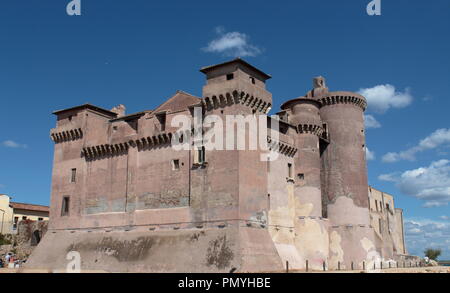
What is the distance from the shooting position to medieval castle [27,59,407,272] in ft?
92.5

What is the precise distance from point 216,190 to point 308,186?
9.59m

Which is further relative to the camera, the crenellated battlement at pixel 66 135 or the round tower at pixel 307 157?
the crenellated battlement at pixel 66 135

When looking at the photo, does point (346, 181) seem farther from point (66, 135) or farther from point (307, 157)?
point (66, 135)

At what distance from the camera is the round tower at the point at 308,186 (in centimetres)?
3453

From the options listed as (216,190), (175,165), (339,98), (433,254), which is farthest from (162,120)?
(433,254)

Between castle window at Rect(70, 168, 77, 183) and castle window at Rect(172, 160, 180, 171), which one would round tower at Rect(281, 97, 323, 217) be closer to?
castle window at Rect(172, 160, 180, 171)

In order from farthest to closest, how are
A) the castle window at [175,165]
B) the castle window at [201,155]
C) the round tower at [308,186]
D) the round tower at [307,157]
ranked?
the round tower at [307,157] → the round tower at [308,186] → the castle window at [175,165] → the castle window at [201,155]

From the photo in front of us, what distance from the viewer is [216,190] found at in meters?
28.8

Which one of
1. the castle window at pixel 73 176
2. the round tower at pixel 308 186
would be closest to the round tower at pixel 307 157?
the round tower at pixel 308 186

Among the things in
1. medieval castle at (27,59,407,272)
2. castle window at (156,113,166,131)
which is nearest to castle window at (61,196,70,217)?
medieval castle at (27,59,407,272)

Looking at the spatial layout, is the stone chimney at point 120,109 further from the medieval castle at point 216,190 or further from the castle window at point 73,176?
the castle window at point 73,176

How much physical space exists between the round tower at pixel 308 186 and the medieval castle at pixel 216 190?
0.25 feet
